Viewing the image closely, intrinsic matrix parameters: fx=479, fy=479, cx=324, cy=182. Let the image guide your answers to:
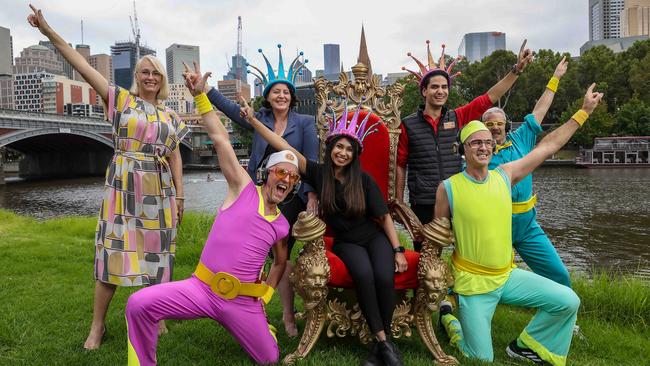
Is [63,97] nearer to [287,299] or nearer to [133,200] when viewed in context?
[133,200]

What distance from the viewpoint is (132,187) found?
3.35 m

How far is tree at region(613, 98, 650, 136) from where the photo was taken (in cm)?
3706

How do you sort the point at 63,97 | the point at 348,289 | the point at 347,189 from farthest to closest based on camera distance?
the point at 63,97
the point at 348,289
the point at 347,189

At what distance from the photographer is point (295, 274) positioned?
3.35m

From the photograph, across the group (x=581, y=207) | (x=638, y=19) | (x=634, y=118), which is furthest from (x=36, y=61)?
(x=581, y=207)

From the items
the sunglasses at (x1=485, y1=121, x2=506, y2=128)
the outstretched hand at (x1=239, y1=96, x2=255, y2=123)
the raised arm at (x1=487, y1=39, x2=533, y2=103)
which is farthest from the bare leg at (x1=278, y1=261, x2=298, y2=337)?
the raised arm at (x1=487, y1=39, x2=533, y2=103)

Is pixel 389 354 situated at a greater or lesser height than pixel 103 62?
Answer: lesser

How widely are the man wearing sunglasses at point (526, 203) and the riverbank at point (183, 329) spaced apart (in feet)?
2.15

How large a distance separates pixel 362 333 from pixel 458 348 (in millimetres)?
723

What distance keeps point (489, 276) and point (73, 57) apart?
Answer: 324 centimetres

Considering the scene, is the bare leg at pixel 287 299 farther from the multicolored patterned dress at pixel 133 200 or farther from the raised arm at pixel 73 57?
the raised arm at pixel 73 57

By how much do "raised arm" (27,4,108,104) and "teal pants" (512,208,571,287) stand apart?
321 centimetres

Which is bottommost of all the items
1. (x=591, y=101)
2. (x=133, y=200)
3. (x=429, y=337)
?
(x=429, y=337)

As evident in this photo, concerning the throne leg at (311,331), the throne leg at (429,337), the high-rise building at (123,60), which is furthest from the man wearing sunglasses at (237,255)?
the high-rise building at (123,60)
